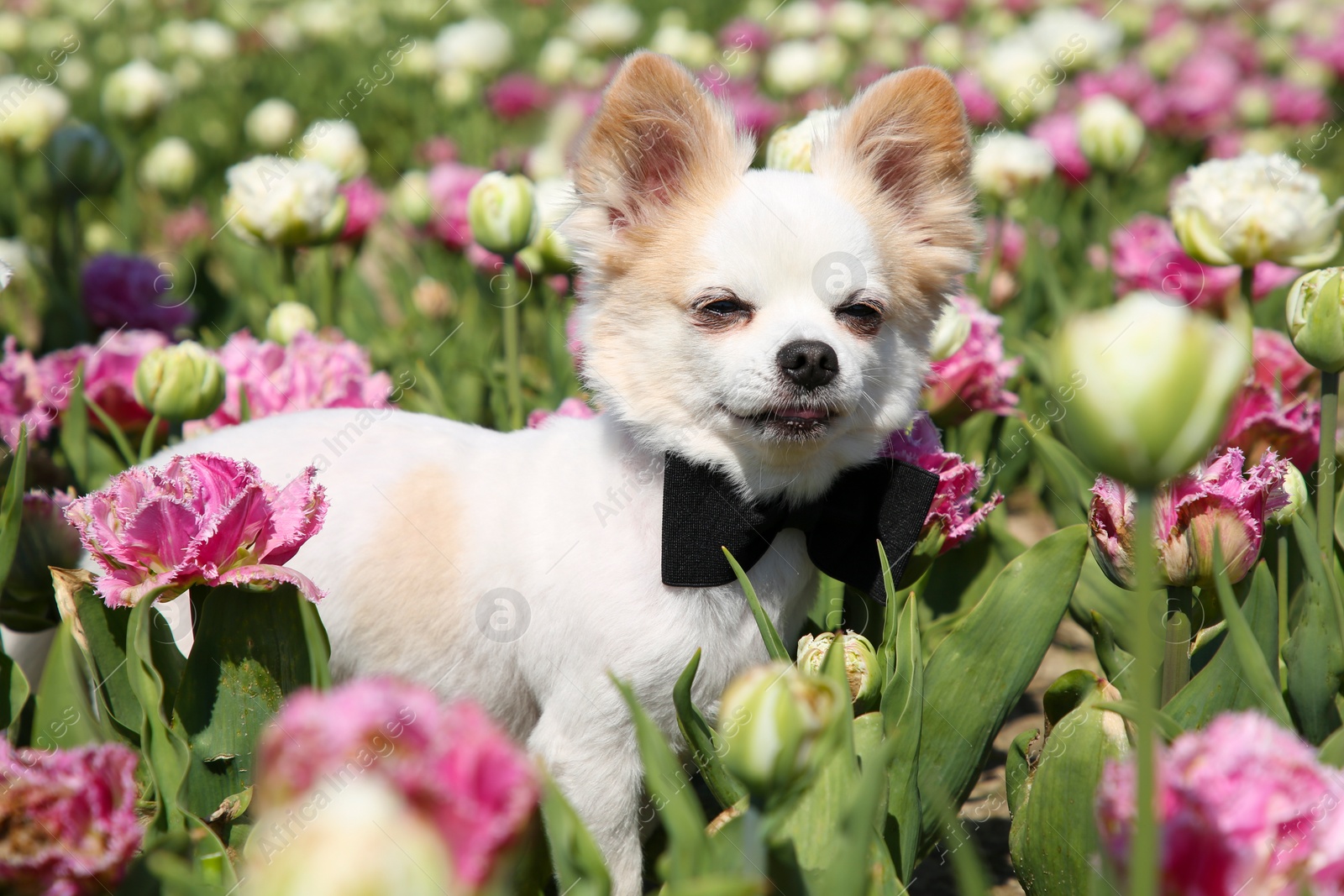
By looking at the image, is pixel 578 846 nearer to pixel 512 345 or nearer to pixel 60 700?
pixel 60 700

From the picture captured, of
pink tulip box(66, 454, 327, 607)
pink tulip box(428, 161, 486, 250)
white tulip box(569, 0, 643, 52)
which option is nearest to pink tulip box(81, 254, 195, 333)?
pink tulip box(428, 161, 486, 250)

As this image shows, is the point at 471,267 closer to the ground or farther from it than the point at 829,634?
closer to the ground

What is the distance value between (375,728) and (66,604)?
115cm

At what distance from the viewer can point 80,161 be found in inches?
136

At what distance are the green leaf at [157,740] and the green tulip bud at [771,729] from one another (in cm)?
85

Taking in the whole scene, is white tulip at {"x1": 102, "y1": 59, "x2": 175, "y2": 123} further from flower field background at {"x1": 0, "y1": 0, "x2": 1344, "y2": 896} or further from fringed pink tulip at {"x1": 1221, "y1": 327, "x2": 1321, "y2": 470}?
fringed pink tulip at {"x1": 1221, "y1": 327, "x2": 1321, "y2": 470}

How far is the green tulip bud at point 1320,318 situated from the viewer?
1.70 m

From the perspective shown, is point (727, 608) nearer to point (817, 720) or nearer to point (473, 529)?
point (473, 529)

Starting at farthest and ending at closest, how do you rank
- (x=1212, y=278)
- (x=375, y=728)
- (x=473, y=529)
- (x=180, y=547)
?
(x=1212, y=278), (x=473, y=529), (x=180, y=547), (x=375, y=728)

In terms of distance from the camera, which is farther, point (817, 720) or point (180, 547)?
point (180, 547)

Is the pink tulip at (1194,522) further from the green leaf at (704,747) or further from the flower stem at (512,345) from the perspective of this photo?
the flower stem at (512,345)

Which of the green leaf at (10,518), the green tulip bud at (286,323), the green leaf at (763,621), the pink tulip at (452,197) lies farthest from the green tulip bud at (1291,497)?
the pink tulip at (452,197)

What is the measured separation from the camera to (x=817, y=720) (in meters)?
1.01

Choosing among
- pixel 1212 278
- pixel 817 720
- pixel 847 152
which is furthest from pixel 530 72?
pixel 817 720
